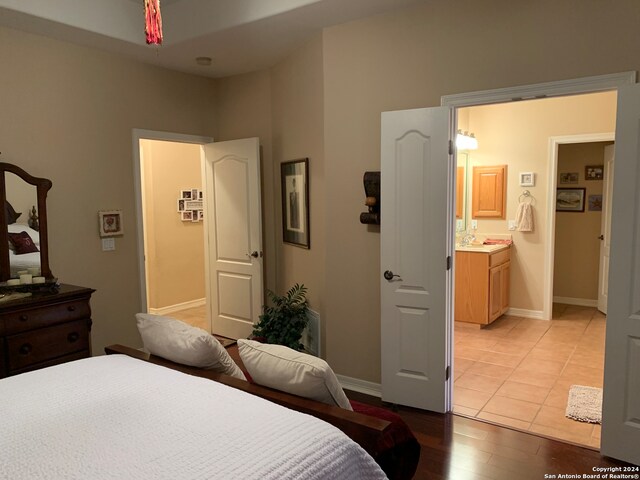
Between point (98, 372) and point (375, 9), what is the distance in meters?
2.80

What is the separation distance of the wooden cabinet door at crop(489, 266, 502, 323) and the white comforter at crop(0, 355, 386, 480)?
4.16m

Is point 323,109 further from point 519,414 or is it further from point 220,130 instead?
point 519,414

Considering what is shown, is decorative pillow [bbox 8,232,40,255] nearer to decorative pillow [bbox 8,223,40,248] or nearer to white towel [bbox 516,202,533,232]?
decorative pillow [bbox 8,223,40,248]

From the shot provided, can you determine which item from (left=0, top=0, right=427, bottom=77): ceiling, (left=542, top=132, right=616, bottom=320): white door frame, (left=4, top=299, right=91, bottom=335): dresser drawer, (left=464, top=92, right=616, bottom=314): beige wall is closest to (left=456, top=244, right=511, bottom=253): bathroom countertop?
(left=464, top=92, right=616, bottom=314): beige wall

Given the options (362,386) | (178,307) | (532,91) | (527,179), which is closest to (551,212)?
(527,179)

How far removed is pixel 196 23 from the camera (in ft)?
12.4

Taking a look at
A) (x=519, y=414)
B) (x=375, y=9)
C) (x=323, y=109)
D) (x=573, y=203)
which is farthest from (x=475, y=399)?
(x=573, y=203)

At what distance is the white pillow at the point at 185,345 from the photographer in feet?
7.17

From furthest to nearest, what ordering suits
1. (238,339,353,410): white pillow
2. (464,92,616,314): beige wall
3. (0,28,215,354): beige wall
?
1. (464,92,616,314): beige wall
2. (0,28,215,354): beige wall
3. (238,339,353,410): white pillow

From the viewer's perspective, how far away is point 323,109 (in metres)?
3.71

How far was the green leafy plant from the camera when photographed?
3.90 m

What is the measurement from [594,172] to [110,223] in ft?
19.4

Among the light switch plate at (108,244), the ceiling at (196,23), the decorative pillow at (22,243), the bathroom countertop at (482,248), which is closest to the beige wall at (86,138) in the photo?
the light switch plate at (108,244)

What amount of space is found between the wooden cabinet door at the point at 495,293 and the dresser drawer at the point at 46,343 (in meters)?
4.08
